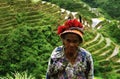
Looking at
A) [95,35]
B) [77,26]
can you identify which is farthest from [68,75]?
[95,35]

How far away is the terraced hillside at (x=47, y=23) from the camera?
2103 centimetres

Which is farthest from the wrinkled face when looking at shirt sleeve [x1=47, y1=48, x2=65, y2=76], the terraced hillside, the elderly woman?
the terraced hillside

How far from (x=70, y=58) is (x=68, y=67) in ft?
0.25

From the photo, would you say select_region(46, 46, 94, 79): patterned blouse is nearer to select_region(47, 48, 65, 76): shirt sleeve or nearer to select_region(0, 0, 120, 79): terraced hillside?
select_region(47, 48, 65, 76): shirt sleeve

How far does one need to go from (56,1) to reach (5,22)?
25.1 metres

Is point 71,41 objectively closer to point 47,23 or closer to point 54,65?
point 54,65

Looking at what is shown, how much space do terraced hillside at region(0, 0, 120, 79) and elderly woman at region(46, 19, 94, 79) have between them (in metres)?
17.5

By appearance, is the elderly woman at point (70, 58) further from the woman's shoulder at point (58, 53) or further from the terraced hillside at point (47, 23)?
the terraced hillside at point (47, 23)

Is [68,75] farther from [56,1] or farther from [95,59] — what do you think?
[56,1]

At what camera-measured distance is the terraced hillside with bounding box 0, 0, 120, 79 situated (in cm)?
2103

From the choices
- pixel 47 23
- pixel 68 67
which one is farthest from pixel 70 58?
pixel 47 23

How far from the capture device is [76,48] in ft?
8.59

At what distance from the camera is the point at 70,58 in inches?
105

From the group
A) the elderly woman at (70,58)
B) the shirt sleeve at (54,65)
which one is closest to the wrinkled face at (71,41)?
the elderly woman at (70,58)
